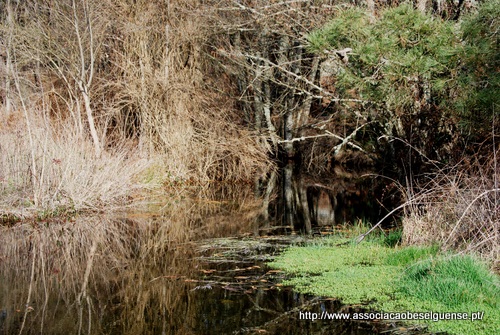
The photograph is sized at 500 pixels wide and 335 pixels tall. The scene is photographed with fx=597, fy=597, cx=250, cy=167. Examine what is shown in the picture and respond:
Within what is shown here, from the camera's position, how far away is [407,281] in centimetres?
530

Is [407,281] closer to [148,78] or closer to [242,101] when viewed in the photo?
[148,78]

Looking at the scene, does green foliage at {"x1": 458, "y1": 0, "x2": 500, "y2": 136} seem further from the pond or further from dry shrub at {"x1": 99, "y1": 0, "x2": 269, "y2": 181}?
dry shrub at {"x1": 99, "y1": 0, "x2": 269, "y2": 181}

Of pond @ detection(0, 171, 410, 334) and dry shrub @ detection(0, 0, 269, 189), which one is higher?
dry shrub @ detection(0, 0, 269, 189)

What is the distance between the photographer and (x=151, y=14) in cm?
1452

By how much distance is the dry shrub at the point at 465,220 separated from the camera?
5.69 meters

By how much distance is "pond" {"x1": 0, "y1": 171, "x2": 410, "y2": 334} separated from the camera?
4.71 m

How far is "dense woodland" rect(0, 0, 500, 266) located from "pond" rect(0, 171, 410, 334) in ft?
4.48

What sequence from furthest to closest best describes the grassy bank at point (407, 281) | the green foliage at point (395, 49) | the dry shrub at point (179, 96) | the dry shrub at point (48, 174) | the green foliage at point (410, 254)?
the dry shrub at point (179, 96) → the dry shrub at point (48, 174) → the green foliage at point (395, 49) → the green foliage at point (410, 254) → the grassy bank at point (407, 281)

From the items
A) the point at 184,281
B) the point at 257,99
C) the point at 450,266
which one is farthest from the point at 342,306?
the point at 257,99

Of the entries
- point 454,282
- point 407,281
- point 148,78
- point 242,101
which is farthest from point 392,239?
point 242,101

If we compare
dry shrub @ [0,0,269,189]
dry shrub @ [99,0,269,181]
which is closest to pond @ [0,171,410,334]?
dry shrub @ [99,0,269,181]

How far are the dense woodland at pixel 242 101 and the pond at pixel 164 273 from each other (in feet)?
4.48

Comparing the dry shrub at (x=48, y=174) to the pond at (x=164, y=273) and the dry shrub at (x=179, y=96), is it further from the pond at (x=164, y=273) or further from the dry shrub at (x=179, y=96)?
the dry shrub at (x=179, y=96)

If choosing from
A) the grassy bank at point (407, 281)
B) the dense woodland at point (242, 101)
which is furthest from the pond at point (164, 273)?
the dense woodland at point (242, 101)
